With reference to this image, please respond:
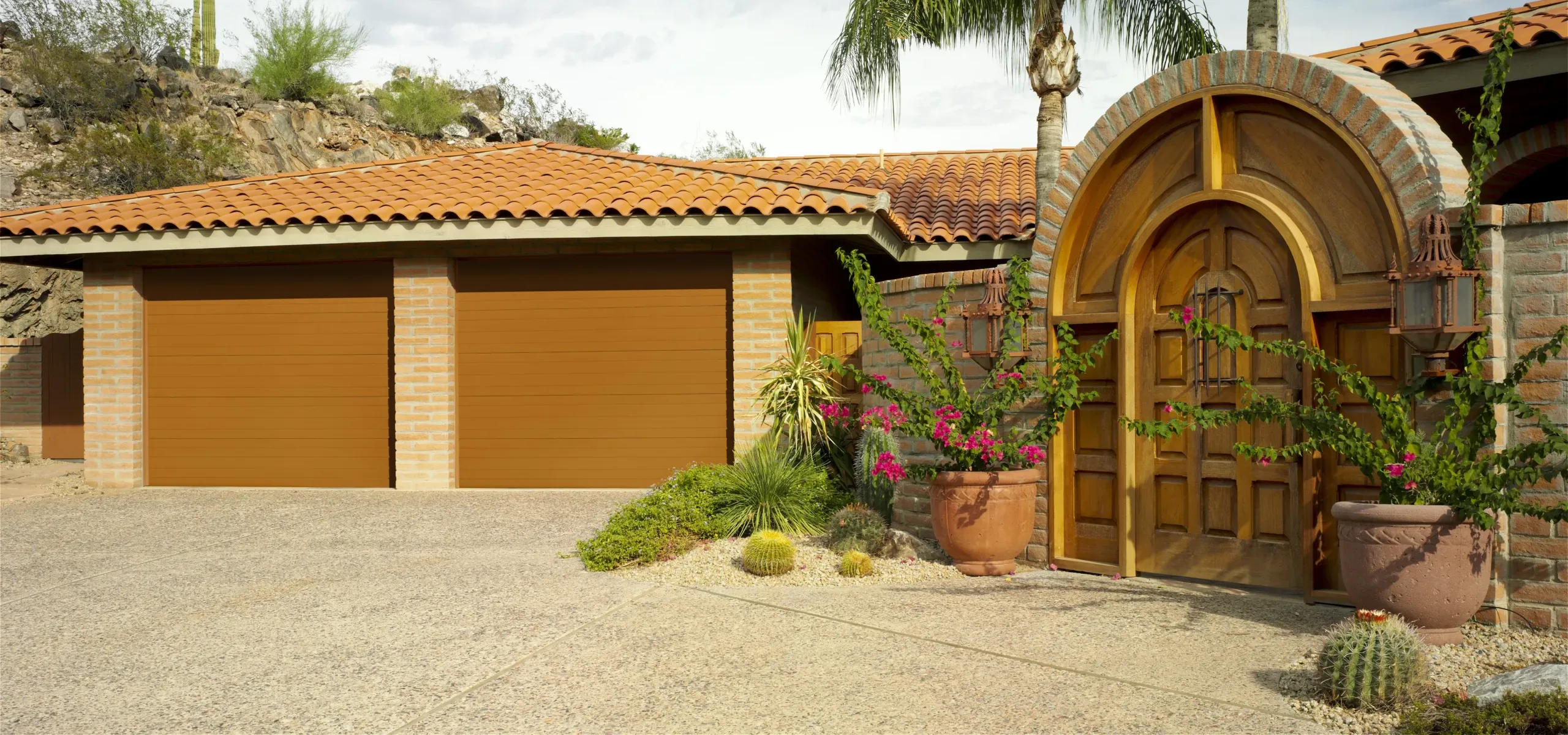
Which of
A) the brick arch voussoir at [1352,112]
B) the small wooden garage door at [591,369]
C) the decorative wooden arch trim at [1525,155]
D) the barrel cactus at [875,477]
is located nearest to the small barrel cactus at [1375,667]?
the brick arch voussoir at [1352,112]

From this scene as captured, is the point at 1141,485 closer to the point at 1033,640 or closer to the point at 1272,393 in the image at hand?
the point at 1272,393

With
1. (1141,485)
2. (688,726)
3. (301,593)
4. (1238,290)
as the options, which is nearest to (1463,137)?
(1238,290)

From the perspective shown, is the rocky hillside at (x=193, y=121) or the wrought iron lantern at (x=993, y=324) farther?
the rocky hillside at (x=193, y=121)

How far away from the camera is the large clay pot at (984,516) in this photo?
7.97 metres

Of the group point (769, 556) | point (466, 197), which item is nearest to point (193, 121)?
point (466, 197)

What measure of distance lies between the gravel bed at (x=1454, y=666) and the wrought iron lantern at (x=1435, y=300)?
143 centimetres

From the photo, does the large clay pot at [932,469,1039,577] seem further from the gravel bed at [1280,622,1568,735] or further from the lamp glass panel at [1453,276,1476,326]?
the lamp glass panel at [1453,276,1476,326]

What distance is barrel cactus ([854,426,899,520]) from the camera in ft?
31.4

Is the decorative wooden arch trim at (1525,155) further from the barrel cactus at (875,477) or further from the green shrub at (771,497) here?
the green shrub at (771,497)

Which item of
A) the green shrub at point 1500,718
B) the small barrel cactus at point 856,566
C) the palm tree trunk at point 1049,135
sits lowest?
the small barrel cactus at point 856,566

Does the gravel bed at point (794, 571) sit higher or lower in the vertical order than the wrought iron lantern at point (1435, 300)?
lower

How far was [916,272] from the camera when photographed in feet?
49.9

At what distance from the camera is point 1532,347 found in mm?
5977

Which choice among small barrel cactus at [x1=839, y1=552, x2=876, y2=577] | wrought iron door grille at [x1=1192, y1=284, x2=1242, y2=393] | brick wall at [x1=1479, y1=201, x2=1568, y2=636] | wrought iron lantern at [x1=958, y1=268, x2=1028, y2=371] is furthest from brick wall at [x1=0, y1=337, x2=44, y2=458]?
brick wall at [x1=1479, y1=201, x2=1568, y2=636]
